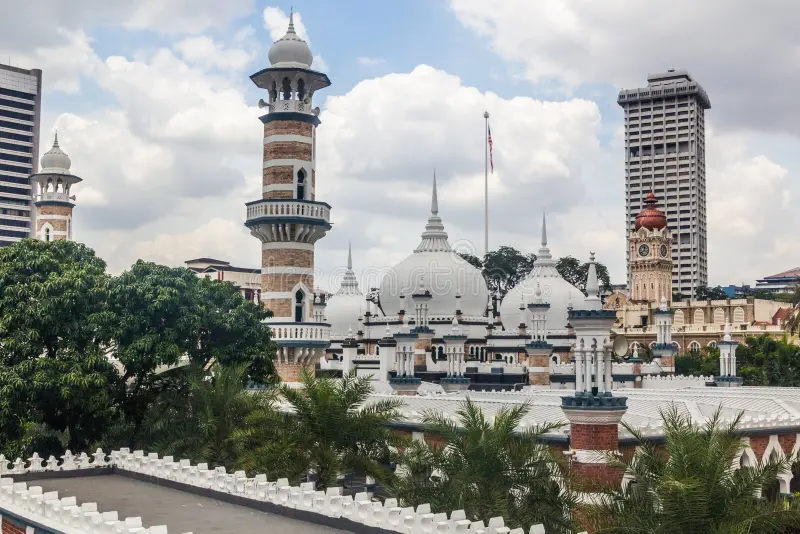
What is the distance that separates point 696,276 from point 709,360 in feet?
296

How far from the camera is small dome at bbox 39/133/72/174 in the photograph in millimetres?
61562

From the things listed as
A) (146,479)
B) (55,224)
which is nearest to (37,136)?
(55,224)

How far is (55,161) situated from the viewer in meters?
61.8

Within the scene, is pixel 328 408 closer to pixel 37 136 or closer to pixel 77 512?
pixel 77 512

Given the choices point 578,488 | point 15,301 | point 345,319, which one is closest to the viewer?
point 578,488

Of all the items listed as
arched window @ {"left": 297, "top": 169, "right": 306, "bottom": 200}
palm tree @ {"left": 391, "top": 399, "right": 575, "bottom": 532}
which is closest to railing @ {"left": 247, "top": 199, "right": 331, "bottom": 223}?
arched window @ {"left": 297, "top": 169, "right": 306, "bottom": 200}

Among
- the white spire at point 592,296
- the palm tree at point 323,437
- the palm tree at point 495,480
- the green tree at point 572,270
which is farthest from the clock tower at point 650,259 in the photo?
the palm tree at point 495,480

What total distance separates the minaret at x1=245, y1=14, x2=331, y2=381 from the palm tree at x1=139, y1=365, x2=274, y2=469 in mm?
14955

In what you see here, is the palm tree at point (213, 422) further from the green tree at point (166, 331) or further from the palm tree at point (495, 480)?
the palm tree at point (495, 480)

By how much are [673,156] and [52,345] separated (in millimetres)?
142968

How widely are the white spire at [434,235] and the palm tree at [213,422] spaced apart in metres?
42.6

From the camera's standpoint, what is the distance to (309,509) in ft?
51.4

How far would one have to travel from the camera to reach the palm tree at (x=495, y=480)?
14.6m

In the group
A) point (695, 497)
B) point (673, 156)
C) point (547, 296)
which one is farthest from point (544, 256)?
point (673, 156)
